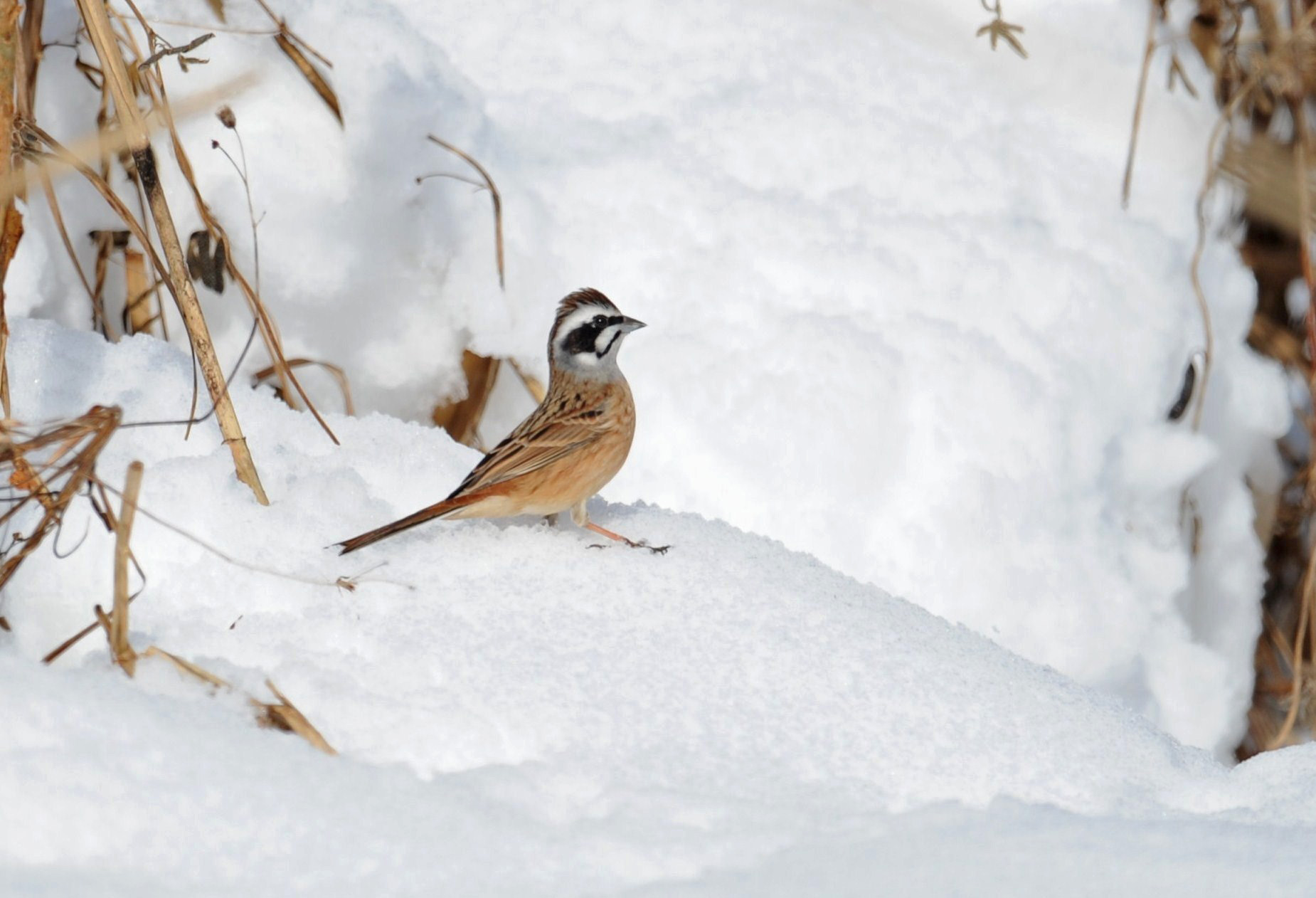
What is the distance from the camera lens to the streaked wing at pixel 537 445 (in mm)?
3061

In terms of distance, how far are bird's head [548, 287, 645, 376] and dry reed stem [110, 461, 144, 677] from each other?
5.13ft

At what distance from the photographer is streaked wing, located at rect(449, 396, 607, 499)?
3.06 meters

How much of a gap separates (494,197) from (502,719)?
221 centimetres

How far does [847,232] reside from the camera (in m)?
4.71

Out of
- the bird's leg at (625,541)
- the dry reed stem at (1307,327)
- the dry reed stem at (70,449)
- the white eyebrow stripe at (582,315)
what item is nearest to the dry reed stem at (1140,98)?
the dry reed stem at (1307,327)

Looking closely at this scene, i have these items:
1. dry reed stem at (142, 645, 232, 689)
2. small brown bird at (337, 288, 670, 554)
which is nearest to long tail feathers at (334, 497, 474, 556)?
small brown bird at (337, 288, 670, 554)

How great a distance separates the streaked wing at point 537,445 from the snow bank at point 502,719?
5.2 inches

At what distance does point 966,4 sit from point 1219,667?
2762 mm

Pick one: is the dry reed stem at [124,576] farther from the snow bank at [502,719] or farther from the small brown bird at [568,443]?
the small brown bird at [568,443]

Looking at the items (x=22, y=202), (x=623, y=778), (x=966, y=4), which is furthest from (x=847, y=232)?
(x=623, y=778)

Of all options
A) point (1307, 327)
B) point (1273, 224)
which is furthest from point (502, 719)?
point (1273, 224)

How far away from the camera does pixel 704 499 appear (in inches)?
A: 165

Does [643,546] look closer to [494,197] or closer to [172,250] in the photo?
[172,250]

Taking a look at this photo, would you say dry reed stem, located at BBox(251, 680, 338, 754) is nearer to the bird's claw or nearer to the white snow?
the white snow
